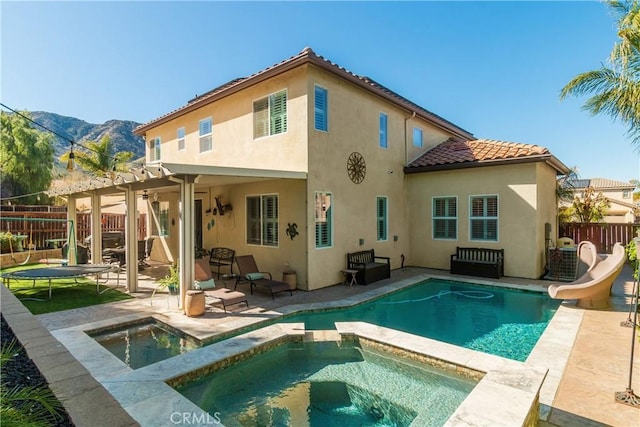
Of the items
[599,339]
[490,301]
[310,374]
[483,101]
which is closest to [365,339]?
[310,374]

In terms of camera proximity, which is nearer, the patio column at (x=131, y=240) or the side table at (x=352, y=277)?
the patio column at (x=131, y=240)

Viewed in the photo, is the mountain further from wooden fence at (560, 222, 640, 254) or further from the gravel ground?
wooden fence at (560, 222, 640, 254)

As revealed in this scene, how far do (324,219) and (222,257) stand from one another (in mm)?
4964

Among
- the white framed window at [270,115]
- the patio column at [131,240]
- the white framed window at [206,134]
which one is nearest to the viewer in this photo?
the patio column at [131,240]

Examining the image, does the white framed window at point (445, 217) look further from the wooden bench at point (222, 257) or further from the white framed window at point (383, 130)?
the wooden bench at point (222, 257)

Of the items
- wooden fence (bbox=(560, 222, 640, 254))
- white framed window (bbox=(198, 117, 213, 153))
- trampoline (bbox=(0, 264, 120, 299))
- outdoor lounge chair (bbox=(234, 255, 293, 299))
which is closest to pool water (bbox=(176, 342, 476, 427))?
outdoor lounge chair (bbox=(234, 255, 293, 299))

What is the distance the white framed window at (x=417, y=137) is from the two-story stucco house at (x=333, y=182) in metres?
0.10

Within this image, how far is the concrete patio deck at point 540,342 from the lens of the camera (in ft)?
13.4

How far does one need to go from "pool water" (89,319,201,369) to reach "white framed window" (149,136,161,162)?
13.6 m

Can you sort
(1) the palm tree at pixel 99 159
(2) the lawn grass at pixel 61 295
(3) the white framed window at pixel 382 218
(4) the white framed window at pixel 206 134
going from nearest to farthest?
(2) the lawn grass at pixel 61 295, (3) the white framed window at pixel 382 218, (4) the white framed window at pixel 206 134, (1) the palm tree at pixel 99 159

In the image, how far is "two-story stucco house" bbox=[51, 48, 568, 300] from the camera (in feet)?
35.4

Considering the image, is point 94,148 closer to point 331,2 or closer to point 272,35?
point 272,35

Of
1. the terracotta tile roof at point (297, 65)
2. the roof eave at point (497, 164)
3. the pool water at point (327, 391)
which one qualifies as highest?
the terracotta tile roof at point (297, 65)

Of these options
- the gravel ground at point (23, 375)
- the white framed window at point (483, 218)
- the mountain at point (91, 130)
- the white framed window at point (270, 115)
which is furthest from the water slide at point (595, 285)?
the mountain at point (91, 130)
